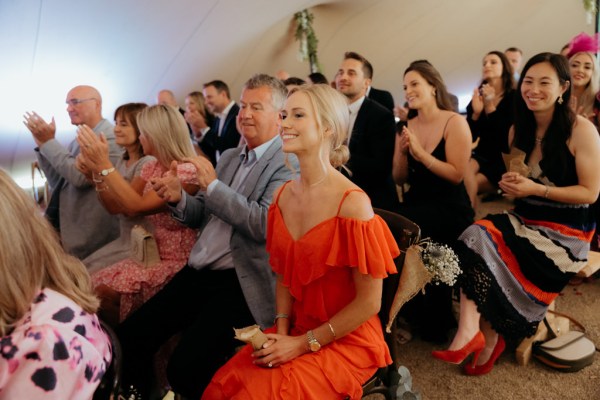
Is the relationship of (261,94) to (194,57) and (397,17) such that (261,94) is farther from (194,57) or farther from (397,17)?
(397,17)

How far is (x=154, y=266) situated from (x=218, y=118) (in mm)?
3092

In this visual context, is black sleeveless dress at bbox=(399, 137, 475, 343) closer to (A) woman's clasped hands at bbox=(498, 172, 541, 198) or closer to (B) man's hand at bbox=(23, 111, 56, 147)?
(A) woman's clasped hands at bbox=(498, 172, 541, 198)

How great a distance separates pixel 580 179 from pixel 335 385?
5.21 feet

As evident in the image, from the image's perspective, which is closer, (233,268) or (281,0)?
(233,268)

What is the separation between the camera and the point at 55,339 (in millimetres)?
920

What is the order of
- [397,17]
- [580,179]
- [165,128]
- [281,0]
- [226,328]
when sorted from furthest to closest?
[397,17]
[281,0]
[165,128]
[580,179]
[226,328]

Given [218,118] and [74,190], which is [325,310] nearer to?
[74,190]

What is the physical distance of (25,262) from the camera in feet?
3.21

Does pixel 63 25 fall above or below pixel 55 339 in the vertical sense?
above

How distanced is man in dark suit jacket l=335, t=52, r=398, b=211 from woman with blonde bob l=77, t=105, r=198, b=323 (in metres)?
1.13

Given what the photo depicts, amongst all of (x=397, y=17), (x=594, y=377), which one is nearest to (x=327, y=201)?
(x=594, y=377)

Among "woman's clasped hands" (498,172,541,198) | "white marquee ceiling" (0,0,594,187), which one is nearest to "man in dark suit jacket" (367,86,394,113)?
"woman's clasped hands" (498,172,541,198)

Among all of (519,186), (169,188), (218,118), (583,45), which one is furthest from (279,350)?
(583,45)

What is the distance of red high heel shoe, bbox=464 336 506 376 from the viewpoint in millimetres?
2232
